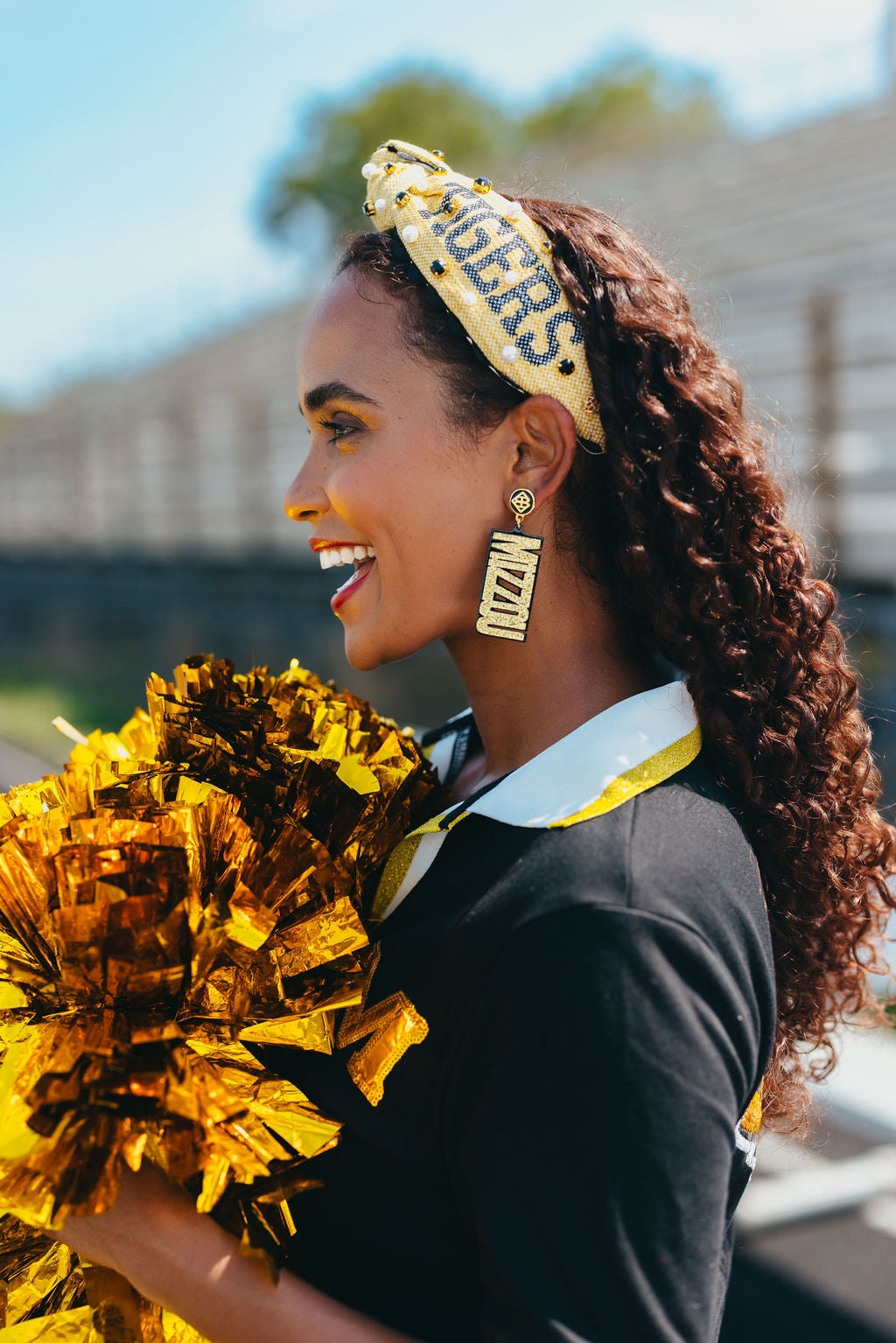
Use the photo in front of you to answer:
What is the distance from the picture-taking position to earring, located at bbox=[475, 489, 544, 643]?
57.4 inches

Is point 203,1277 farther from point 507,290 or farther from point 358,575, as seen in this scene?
point 507,290

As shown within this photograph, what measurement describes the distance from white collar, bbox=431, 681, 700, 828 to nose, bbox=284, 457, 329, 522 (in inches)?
17.6

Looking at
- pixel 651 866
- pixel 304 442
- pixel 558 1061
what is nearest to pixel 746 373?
pixel 651 866

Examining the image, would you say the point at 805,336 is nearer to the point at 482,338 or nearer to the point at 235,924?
the point at 482,338

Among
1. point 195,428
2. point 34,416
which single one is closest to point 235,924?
point 195,428

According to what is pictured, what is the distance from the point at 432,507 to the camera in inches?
57.4

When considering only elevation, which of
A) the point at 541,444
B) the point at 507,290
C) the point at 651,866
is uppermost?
the point at 507,290

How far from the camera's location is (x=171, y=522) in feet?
56.6

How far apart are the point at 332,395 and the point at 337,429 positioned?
0.04 m

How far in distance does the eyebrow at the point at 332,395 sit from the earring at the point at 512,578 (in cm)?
22

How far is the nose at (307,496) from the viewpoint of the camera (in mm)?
1550

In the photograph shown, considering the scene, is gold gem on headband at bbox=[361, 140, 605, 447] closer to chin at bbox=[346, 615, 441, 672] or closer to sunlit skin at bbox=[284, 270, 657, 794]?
sunlit skin at bbox=[284, 270, 657, 794]

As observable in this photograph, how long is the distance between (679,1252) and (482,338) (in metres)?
0.99

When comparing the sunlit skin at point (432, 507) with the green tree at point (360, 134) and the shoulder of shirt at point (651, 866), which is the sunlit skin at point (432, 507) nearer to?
the shoulder of shirt at point (651, 866)
